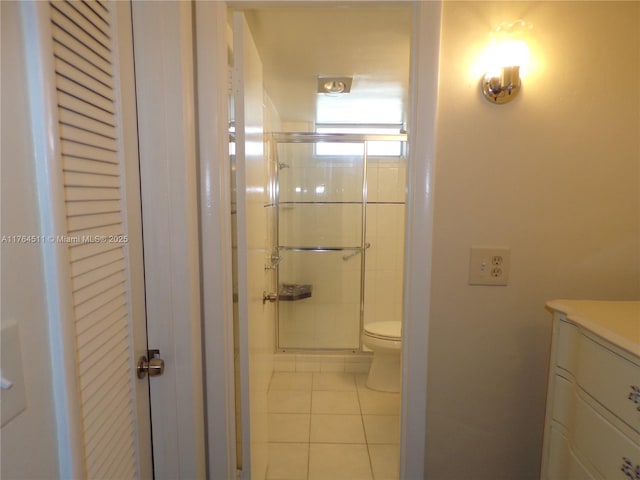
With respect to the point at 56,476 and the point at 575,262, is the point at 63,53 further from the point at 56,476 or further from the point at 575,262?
the point at 575,262

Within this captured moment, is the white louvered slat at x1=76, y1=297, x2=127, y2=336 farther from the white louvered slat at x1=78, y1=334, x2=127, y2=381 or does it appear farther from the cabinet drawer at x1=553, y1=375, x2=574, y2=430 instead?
the cabinet drawer at x1=553, y1=375, x2=574, y2=430

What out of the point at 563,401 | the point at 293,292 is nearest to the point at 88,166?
the point at 563,401

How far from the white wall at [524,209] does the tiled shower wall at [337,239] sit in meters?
1.84

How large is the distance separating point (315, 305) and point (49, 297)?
264 centimetres

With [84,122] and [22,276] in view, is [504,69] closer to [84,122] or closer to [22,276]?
[84,122]

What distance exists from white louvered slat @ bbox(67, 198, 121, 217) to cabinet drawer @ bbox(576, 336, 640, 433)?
1.17 metres

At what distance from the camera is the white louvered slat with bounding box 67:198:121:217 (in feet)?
2.08

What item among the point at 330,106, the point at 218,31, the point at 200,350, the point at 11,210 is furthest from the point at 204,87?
the point at 330,106

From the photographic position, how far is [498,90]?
3.42ft

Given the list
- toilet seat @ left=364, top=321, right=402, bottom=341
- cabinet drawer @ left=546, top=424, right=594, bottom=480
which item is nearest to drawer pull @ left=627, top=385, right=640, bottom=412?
cabinet drawer @ left=546, top=424, right=594, bottom=480

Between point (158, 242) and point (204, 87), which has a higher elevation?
point (204, 87)

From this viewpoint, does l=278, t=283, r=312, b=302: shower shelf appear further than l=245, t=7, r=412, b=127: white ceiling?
Yes

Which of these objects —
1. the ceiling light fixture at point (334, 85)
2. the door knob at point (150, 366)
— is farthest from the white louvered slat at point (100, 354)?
the ceiling light fixture at point (334, 85)

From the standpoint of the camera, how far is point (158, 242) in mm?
954
